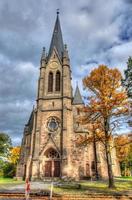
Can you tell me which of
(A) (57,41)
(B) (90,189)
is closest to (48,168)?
(B) (90,189)

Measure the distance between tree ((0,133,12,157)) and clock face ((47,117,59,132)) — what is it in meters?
19.2

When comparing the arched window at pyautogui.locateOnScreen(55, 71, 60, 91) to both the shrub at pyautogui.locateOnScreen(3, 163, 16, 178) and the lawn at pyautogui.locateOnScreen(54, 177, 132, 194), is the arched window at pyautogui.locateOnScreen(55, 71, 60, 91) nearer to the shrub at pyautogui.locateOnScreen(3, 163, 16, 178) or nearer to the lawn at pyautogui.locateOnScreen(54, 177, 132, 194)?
the lawn at pyautogui.locateOnScreen(54, 177, 132, 194)

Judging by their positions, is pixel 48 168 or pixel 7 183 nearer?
pixel 7 183

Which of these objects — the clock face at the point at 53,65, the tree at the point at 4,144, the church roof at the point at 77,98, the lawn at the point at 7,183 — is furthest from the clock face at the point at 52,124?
the tree at the point at 4,144

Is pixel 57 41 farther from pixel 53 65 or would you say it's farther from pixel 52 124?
pixel 52 124

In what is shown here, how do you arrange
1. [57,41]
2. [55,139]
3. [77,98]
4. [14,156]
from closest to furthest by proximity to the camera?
1. [55,139]
2. [77,98]
3. [57,41]
4. [14,156]

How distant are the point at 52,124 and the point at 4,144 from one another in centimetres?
2051

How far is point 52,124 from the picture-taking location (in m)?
34.3

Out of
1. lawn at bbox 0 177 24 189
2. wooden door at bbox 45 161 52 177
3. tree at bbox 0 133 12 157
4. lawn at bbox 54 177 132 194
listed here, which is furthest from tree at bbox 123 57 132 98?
tree at bbox 0 133 12 157

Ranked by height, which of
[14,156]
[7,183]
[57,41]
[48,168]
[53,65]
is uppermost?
[57,41]

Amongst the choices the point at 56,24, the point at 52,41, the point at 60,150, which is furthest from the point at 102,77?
the point at 56,24

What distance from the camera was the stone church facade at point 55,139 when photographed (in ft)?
101

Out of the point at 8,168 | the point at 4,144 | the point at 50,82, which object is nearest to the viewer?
the point at 50,82

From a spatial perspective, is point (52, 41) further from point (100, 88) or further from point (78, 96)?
point (100, 88)
